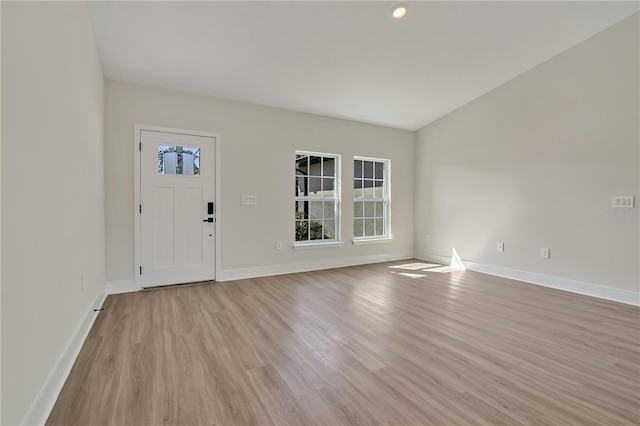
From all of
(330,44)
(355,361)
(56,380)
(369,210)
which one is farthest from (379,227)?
(56,380)

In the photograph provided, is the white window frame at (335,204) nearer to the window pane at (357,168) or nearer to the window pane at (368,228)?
the window pane at (357,168)

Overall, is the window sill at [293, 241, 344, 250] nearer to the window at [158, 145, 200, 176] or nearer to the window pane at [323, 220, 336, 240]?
the window pane at [323, 220, 336, 240]

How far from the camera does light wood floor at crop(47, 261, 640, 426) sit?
5.19 feet

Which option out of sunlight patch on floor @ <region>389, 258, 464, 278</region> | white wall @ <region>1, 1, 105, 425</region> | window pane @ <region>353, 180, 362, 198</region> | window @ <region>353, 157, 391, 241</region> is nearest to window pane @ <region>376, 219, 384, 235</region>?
window @ <region>353, 157, 391, 241</region>

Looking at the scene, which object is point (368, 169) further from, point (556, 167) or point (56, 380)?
point (56, 380)

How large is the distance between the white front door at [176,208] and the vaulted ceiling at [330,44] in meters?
0.80

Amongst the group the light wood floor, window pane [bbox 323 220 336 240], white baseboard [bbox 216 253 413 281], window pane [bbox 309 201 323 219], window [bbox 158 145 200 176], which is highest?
window [bbox 158 145 200 176]

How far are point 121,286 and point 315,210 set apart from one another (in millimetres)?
2958

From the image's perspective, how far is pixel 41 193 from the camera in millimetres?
Result: 1572

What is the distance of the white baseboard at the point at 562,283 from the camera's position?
3404mm

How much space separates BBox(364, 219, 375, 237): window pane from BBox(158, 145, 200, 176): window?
312cm

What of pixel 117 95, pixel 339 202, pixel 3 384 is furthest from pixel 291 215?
pixel 3 384

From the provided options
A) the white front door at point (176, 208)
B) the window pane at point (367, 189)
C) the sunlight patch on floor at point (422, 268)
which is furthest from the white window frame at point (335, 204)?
the white front door at point (176, 208)

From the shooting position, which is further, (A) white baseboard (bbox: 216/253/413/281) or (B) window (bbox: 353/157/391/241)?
(B) window (bbox: 353/157/391/241)
